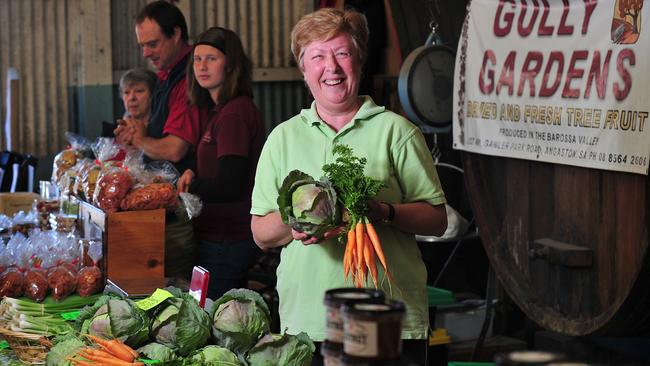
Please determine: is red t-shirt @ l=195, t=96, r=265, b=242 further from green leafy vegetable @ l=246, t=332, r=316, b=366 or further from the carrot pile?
green leafy vegetable @ l=246, t=332, r=316, b=366

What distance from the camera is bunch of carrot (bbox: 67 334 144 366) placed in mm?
2455

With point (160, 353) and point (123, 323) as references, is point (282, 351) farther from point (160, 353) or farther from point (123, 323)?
point (123, 323)

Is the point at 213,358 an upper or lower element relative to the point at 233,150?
lower

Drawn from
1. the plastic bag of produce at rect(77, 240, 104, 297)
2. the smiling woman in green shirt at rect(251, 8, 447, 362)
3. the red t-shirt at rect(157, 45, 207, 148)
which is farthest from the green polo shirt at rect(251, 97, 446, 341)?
the red t-shirt at rect(157, 45, 207, 148)

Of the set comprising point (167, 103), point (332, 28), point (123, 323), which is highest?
point (332, 28)

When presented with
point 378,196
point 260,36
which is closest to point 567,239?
point 378,196

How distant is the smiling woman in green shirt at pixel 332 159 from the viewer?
2764 millimetres

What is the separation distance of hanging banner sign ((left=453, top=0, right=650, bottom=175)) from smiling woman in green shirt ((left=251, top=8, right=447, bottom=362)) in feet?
3.72

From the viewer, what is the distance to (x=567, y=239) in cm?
412

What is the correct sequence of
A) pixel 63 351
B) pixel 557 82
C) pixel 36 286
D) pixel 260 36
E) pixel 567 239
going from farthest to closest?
1. pixel 260 36
2. pixel 567 239
3. pixel 557 82
4. pixel 36 286
5. pixel 63 351

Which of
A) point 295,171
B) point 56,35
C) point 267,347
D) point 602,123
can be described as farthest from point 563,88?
point 56,35

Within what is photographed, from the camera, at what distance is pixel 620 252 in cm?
372

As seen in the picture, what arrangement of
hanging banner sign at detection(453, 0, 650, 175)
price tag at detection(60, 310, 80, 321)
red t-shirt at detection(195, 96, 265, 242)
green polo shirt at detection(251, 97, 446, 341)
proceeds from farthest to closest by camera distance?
red t-shirt at detection(195, 96, 265, 242)
hanging banner sign at detection(453, 0, 650, 175)
price tag at detection(60, 310, 80, 321)
green polo shirt at detection(251, 97, 446, 341)

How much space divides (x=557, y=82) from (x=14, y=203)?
3.05m
